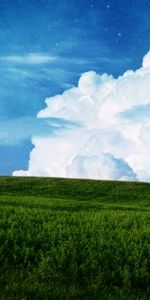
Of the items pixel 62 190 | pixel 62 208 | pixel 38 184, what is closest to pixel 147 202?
pixel 62 190

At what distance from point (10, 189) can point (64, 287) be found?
46.1 meters

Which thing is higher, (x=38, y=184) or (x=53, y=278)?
(x=38, y=184)

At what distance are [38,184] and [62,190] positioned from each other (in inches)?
178

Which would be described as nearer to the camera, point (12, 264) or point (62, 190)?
point (12, 264)

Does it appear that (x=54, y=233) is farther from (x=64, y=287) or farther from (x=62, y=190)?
(x=62, y=190)

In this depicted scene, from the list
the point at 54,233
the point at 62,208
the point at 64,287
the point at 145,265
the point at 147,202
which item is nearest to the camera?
the point at 64,287

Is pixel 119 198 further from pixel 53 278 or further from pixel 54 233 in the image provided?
pixel 53 278

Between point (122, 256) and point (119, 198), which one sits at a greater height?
point (119, 198)

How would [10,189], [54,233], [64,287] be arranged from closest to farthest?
[64,287], [54,233], [10,189]

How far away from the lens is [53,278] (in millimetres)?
12078

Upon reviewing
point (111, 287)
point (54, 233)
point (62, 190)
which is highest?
point (62, 190)

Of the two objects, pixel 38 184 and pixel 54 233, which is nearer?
pixel 54 233

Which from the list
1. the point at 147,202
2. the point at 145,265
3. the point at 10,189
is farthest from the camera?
the point at 10,189

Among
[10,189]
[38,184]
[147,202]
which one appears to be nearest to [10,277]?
[147,202]
